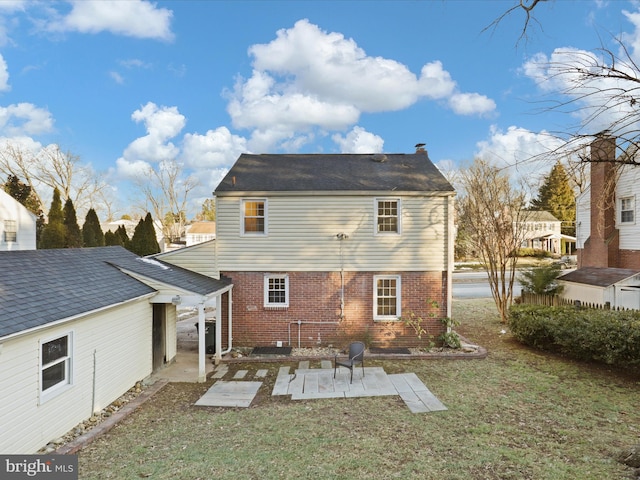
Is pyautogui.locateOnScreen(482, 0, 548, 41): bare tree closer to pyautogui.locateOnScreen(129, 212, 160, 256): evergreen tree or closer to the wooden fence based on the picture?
the wooden fence

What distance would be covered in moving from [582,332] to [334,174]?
31.2 feet

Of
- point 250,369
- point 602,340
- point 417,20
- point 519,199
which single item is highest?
point 417,20

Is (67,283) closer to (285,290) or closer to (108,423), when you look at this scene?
(108,423)

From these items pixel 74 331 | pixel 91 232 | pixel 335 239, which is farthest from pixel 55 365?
pixel 91 232

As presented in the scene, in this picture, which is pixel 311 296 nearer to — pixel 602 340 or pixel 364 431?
pixel 364 431

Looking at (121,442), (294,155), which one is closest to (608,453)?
(121,442)

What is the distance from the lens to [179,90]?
70.3 feet

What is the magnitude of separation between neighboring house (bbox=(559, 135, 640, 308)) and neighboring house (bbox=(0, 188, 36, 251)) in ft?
116

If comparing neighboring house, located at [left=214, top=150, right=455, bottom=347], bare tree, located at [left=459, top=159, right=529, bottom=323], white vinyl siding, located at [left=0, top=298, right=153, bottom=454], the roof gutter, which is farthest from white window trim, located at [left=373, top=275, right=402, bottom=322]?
the roof gutter

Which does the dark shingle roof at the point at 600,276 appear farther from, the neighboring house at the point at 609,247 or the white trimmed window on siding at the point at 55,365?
the white trimmed window on siding at the point at 55,365

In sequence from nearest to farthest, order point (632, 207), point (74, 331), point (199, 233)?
point (74, 331)
point (632, 207)
point (199, 233)

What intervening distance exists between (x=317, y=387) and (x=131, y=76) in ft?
71.9

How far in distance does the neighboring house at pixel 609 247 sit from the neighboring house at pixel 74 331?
14551mm

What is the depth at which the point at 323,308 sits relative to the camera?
40.2ft
